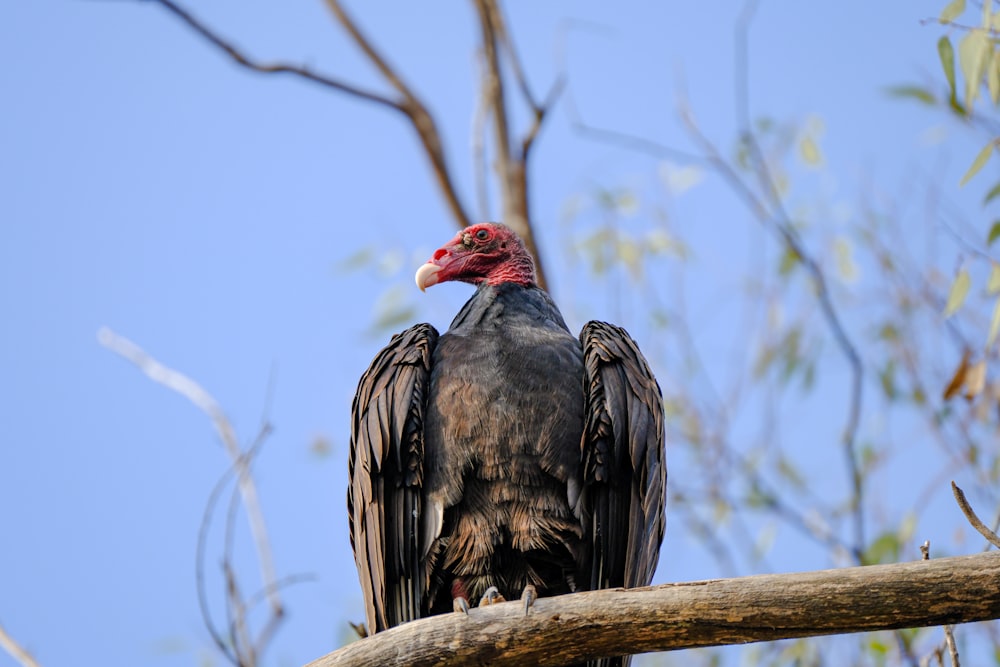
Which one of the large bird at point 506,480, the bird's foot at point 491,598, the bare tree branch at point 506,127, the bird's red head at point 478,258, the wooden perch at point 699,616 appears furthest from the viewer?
the bare tree branch at point 506,127

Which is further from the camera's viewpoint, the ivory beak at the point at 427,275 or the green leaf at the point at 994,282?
the ivory beak at the point at 427,275

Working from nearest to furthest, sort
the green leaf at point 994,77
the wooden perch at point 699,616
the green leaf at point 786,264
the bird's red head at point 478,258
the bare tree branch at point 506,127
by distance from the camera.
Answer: the wooden perch at point 699,616, the green leaf at point 994,77, the bird's red head at point 478,258, the bare tree branch at point 506,127, the green leaf at point 786,264

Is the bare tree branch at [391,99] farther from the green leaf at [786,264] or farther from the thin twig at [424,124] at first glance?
the green leaf at [786,264]

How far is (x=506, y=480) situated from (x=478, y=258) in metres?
1.34

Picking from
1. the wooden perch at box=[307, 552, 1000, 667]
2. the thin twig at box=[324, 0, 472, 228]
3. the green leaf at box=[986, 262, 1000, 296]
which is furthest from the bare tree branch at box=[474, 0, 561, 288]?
the wooden perch at box=[307, 552, 1000, 667]

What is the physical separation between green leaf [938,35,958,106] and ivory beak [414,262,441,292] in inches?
87.2

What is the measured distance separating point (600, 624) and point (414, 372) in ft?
4.76

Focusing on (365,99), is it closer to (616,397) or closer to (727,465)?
(616,397)

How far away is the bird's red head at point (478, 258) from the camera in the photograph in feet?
15.9

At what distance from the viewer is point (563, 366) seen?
4.05 m

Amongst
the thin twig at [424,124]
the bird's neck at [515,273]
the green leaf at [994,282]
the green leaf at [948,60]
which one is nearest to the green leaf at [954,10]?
the green leaf at [948,60]

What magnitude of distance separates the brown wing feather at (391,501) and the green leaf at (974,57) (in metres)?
2.24

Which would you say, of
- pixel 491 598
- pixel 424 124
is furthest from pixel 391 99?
pixel 491 598

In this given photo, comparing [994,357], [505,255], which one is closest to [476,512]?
[505,255]
